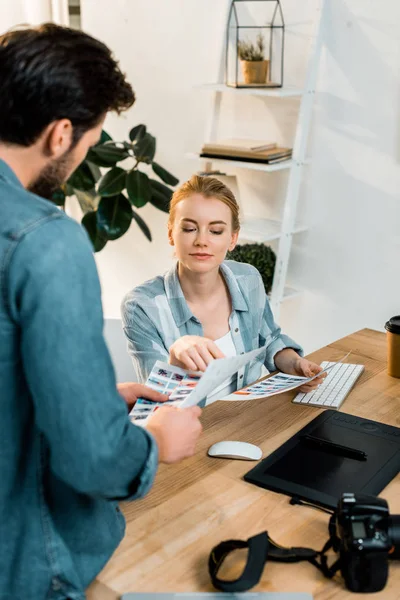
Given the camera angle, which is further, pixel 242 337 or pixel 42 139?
pixel 242 337

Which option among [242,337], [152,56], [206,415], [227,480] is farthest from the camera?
[152,56]

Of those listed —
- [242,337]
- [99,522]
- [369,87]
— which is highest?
[369,87]

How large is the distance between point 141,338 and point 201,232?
32cm

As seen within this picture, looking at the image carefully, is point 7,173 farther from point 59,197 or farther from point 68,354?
point 59,197

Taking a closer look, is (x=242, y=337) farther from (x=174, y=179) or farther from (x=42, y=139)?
(x=174, y=179)

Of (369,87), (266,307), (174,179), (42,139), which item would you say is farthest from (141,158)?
(42,139)

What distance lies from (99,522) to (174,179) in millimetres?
2553

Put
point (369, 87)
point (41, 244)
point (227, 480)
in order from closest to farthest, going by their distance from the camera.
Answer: point (41, 244) < point (227, 480) < point (369, 87)

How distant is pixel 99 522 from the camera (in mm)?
1084

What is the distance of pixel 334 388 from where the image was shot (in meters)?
1.84

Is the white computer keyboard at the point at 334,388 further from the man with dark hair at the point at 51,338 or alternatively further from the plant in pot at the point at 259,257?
the plant in pot at the point at 259,257

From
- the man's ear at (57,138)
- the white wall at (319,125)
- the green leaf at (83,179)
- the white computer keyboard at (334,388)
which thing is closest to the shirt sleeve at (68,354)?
the man's ear at (57,138)

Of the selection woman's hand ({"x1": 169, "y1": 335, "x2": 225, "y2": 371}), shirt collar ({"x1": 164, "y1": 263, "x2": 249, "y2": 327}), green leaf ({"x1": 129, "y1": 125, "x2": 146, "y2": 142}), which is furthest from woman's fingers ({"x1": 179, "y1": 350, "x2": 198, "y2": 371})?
green leaf ({"x1": 129, "y1": 125, "x2": 146, "y2": 142})

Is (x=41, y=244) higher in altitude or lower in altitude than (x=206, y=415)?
higher
